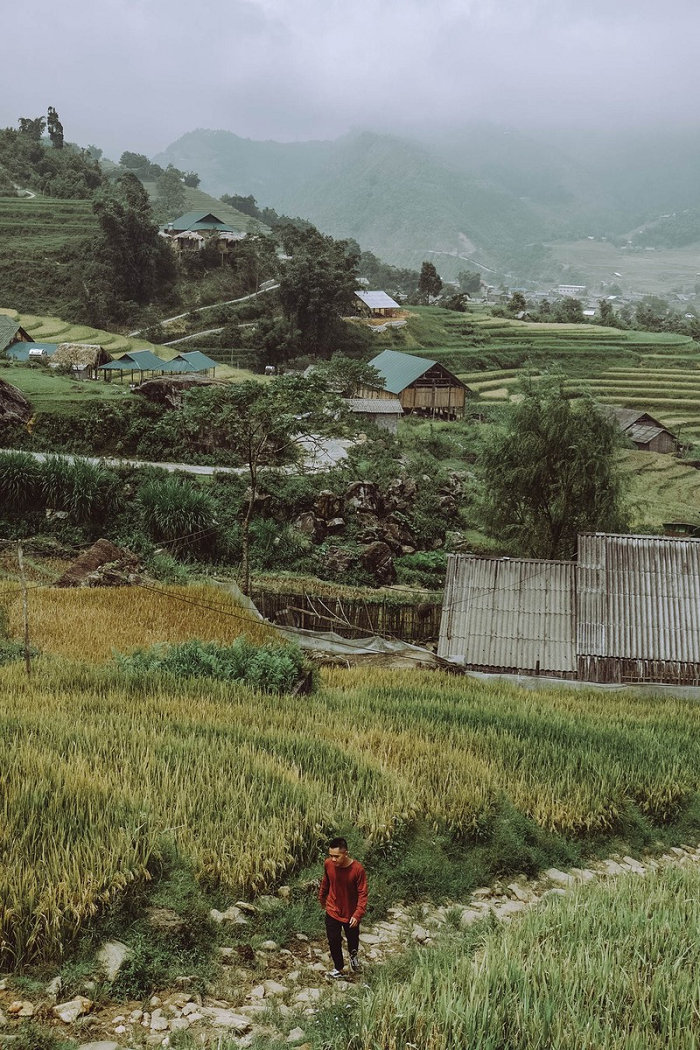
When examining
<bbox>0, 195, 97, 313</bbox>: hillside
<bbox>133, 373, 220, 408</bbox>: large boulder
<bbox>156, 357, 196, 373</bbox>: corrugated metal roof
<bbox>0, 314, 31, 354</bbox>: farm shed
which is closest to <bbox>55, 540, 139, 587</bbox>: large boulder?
<bbox>133, 373, 220, 408</bbox>: large boulder

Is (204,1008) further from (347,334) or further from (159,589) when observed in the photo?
(347,334)

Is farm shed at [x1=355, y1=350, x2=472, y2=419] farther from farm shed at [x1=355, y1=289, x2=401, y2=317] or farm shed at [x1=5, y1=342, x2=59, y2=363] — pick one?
farm shed at [x1=355, y1=289, x2=401, y2=317]

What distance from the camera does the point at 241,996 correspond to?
4414 millimetres

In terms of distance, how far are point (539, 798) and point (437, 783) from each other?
85 centimetres

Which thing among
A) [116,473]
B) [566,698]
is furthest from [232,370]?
[566,698]

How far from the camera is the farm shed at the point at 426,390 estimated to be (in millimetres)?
41000

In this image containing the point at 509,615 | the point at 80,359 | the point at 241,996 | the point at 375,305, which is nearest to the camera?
the point at 241,996

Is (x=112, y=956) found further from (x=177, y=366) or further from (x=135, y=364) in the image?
(x=177, y=366)

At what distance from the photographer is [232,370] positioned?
138 ft

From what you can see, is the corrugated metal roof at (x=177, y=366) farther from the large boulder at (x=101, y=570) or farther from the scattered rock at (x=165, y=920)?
the scattered rock at (x=165, y=920)

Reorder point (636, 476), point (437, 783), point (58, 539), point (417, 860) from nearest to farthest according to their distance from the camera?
point (417, 860)
point (437, 783)
point (58, 539)
point (636, 476)

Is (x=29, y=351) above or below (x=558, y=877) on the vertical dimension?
above

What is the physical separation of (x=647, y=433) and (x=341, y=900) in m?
37.6

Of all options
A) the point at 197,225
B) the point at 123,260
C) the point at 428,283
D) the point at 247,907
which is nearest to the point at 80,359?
the point at 123,260
